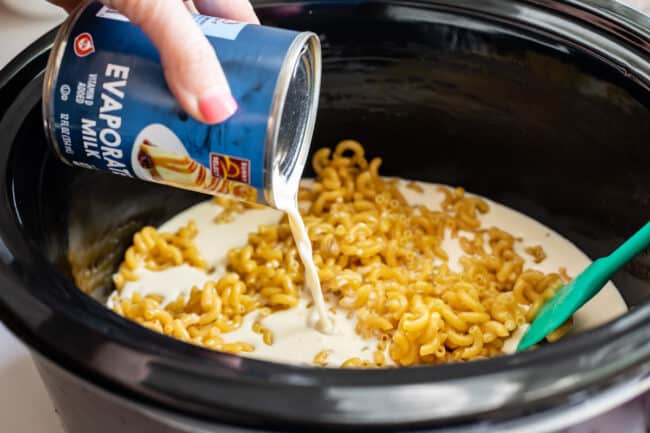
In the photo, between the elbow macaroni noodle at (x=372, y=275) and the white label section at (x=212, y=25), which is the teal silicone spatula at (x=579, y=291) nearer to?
the elbow macaroni noodle at (x=372, y=275)

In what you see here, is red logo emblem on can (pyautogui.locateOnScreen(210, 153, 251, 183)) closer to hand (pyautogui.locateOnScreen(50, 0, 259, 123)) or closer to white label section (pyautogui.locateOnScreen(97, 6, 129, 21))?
hand (pyautogui.locateOnScreen(50, 0, 259, 123))

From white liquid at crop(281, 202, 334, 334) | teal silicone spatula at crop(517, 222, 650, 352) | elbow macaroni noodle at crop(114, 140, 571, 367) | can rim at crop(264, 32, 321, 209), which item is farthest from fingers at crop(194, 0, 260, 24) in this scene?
teal silicone spatula at crop(517, 222, 650, 352)

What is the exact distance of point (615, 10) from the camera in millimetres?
966

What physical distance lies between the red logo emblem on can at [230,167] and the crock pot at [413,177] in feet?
0.50

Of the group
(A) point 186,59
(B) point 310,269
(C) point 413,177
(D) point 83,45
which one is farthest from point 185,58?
(C) point 413,177

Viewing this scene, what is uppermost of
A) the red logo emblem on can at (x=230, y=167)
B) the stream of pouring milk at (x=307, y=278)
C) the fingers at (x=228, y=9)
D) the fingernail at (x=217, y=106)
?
the fingers at (x=228, y=9)

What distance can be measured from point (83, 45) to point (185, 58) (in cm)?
11

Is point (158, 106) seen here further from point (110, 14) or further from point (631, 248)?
point (631, 248)

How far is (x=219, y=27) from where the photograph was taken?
0.70 m

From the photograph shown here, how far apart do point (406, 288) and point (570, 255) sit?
0.28 metres

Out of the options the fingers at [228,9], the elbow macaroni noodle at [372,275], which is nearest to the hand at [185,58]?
the fingers at [228,9]

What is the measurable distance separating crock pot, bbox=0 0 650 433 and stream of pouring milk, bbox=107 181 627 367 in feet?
0.07

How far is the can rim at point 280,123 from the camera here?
0.66 meters

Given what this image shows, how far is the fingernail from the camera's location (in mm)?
652
